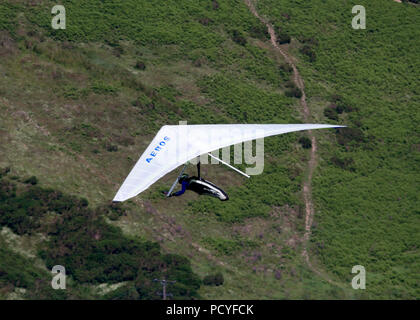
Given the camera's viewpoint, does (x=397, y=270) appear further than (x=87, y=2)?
No

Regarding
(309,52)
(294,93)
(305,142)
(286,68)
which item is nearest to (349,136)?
(305,142)

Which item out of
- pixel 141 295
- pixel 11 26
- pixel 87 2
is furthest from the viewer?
pixel 87 2

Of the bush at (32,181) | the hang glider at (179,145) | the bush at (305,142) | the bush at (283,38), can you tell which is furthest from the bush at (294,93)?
the hang glider at (179,145)

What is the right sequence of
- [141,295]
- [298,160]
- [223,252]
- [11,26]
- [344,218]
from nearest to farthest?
1. [141,295]
2. [223,252]
3. [344,218]
4. [298,160]
5. [11,26]

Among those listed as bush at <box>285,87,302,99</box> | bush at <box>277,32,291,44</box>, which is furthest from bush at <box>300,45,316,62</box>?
Result: bush at <box>285,87,302,99</box>

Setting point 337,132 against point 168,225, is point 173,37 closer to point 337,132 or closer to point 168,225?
point 337,132

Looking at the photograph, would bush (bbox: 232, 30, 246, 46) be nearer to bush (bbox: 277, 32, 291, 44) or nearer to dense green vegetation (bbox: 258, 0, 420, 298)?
bush (bbox: 277, 32, 291, 44)

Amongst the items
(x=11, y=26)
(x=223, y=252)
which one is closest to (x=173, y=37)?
(x=11, y=26)

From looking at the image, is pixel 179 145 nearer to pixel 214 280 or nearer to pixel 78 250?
pixel 214 280
